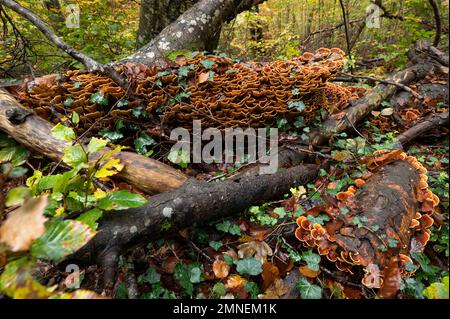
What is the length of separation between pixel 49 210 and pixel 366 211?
269 centimetres

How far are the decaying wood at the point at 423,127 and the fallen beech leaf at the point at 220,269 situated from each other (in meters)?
3.43

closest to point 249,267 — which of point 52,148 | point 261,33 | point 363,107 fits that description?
point 52,148

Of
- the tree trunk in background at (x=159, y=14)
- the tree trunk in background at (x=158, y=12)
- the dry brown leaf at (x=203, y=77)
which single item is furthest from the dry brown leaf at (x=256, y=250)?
the tree trunk in background at (x=158, y=12)

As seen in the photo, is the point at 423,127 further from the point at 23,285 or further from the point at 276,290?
the point at 23,285

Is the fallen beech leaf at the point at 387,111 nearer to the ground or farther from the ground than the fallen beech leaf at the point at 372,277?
farther from the ground

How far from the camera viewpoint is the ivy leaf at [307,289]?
2074 millimetres

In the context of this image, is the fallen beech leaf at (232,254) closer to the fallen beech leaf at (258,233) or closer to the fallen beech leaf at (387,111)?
the fallen beech leaf at (258,233)

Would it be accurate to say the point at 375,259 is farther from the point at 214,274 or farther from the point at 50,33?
the point at 50,33

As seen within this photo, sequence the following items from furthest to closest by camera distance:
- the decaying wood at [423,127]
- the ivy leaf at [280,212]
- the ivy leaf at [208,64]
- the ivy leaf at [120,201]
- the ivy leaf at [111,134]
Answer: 1. the decaying wood at [423,127]
2. the ivy leaf at [208,64]
3. the ivy leaf at [111,134]
4. the ivy leaf at [280,212]
5. the ivy leaf at [120,201]

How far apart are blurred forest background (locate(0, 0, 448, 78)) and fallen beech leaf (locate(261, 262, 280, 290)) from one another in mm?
3878

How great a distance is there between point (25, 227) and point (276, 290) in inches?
69.7

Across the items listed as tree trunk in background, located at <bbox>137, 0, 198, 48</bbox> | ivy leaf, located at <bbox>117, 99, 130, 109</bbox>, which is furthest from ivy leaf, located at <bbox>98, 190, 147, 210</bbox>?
tree trunk in background, located at <bbox>137, 0, 198, 48</bbox>

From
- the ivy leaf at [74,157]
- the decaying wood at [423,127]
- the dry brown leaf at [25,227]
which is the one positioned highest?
the dry brown leaf at [25,227]
